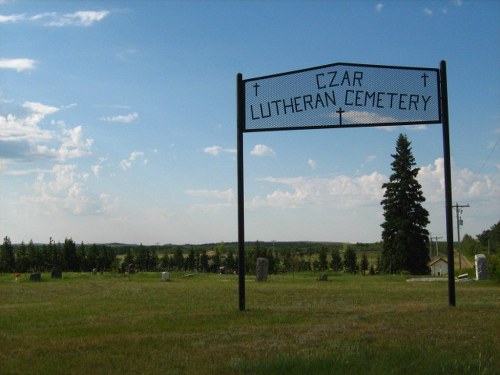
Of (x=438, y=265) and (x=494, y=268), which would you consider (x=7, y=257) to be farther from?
(x=494, y=268)

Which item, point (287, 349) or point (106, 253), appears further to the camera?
point (106, 253)

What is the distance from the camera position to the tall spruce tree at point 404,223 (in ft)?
158

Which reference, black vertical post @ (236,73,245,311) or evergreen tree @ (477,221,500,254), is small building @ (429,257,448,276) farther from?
black vertical post @ (236,73,245,311)

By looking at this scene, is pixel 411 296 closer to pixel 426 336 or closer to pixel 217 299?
pixel 217 299

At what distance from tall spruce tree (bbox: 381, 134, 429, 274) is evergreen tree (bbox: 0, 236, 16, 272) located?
46086mm

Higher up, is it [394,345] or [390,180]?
[390,180]

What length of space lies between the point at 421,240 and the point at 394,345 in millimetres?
42904

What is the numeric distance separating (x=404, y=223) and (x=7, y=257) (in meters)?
49.1

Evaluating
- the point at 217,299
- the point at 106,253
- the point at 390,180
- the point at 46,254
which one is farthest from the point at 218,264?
the point at 217,299

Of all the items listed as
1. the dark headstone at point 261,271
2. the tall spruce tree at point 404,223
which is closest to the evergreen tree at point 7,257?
the tall spruce tree at point 404,223

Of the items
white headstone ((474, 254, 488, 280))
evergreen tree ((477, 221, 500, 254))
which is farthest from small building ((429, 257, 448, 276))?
white headstone ((474, 254, 488, 280))

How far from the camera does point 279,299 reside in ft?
Answer: 53.5

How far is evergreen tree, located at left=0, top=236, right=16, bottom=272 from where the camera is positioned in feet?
239

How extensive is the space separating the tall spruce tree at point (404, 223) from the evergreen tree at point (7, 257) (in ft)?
151
